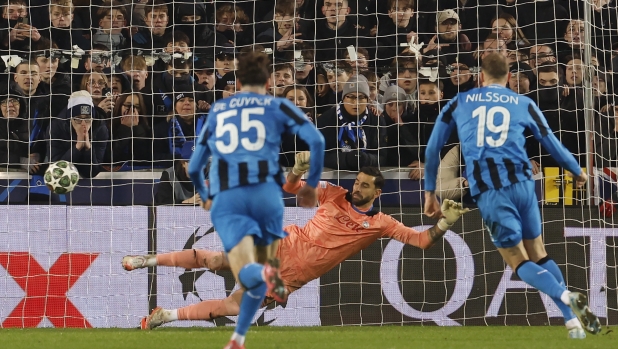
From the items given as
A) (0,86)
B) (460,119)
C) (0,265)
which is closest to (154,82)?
(0,86)

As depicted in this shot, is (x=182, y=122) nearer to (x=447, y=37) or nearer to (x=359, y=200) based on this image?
(x=359, y=200)

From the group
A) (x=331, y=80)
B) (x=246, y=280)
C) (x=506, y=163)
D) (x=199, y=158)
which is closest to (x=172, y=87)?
(x=331, y=80)

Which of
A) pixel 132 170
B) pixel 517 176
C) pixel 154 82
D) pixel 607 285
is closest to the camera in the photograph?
pixel 517 176

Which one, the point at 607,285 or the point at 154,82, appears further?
the point at 154,82

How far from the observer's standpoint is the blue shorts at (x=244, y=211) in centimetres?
620

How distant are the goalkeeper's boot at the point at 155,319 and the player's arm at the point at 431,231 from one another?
2060mm

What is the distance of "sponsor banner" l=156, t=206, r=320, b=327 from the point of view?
1015cm

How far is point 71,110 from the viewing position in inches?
437

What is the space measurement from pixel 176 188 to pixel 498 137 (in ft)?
14.1

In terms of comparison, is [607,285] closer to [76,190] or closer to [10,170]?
[76,190]

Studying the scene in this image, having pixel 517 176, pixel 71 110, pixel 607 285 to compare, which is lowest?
pixel 607 285

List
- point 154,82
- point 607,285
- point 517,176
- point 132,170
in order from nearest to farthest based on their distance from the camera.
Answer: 1. point 517,176
2. point 607,285
3. point 132,170
4. point 154,82

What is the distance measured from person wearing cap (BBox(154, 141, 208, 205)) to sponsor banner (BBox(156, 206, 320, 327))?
273 millimetres

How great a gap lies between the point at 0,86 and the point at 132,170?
6.44 ft
